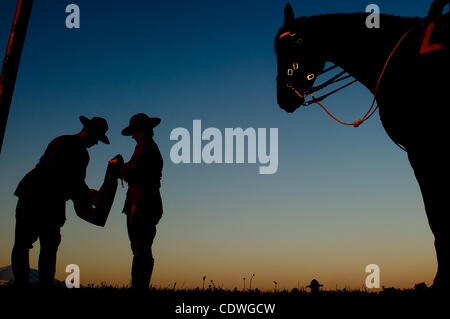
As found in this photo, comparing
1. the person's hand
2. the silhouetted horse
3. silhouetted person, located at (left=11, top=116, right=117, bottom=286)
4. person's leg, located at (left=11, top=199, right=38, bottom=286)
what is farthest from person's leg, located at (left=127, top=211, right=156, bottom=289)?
the silhouetted horse

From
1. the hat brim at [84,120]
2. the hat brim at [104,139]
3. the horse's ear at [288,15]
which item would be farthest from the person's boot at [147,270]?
the horse's ear at [288,15]

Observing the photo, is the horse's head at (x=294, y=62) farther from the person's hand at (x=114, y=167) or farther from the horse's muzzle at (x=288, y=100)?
the person's hand at (x=114, y=167)

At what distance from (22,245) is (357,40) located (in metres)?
6.37

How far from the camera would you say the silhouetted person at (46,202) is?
266 inches

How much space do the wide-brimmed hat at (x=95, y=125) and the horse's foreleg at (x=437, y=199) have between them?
17.5 feet

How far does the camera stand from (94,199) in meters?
7.50

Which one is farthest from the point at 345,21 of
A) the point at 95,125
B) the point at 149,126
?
the point at 95,125

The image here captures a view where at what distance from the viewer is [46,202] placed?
690 centimetres

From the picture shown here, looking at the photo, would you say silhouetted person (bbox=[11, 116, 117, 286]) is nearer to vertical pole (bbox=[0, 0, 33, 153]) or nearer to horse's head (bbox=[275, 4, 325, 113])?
vertical pole (bbox=[0, 0, 33, 153])
